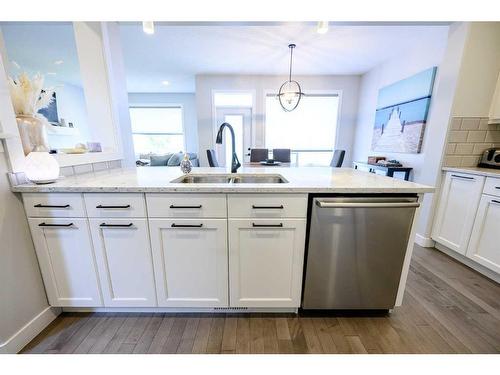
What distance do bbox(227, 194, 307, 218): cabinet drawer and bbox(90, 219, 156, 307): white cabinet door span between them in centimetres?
55

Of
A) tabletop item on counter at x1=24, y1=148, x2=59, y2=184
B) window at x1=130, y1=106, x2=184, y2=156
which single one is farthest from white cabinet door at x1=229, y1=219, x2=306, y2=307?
window at x1=130, y1=106, x2=184, y2=156

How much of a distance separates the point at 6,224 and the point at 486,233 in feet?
11.2

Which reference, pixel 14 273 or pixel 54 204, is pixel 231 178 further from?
pixel 14 273

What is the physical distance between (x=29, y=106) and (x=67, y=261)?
1.00m

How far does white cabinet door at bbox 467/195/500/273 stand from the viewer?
164cm

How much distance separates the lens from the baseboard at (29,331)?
3.53ft

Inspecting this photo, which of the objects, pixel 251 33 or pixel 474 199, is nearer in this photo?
pixel 474 199

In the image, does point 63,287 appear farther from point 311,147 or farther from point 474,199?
point 311,147

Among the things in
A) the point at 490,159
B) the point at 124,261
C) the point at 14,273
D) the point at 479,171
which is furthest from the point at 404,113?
the point at 14,273

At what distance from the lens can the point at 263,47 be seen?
317 cm

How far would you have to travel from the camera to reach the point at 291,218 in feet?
3.85

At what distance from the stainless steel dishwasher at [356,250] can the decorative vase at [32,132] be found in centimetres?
179

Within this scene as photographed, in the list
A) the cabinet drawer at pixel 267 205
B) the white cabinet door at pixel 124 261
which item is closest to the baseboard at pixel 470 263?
the cabinet drawer at pixel 267 205
